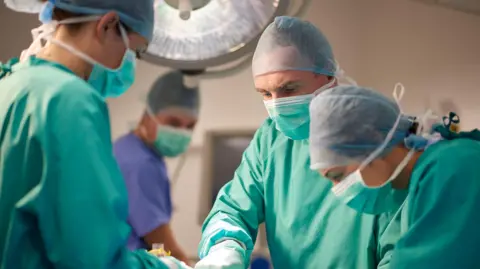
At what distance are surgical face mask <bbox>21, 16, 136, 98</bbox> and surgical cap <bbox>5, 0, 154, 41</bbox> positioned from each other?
2 cm

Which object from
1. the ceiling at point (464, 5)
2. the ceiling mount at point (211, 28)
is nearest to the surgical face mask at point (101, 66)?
the ceiling mount at point (211, 28)

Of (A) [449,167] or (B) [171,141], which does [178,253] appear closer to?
(B) [171,141]

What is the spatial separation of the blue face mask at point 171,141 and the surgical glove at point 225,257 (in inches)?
30.7

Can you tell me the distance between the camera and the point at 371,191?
4.33 feet

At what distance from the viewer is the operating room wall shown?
208 cm

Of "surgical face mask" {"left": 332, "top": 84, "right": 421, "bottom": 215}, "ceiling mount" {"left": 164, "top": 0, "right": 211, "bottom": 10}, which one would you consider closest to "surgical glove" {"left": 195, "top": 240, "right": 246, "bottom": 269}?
"surgical face mask" {"left": 332, "top": 84, "right": 421, "bottom": 215}

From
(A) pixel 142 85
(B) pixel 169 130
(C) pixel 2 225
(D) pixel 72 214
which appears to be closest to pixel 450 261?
(D) pixel 72 214

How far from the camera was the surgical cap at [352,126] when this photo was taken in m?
1.30

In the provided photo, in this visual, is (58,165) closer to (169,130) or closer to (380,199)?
(380,199)

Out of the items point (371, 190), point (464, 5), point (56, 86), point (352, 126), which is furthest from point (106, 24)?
point (464, 5)

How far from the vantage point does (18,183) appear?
3.20 feet

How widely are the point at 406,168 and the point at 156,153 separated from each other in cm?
112

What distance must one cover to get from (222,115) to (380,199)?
1.07 metres

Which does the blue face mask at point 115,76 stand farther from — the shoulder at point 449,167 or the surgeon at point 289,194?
the shoulder at point 449,167
